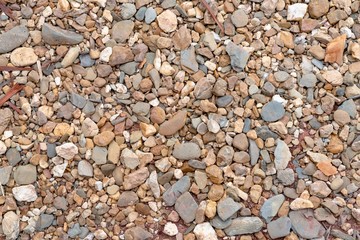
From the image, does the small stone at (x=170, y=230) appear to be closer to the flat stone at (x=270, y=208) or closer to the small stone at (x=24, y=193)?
the flat stone at (x=270, y=208)

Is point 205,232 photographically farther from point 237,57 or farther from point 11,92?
point 11,92

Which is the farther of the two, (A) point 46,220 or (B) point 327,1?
(B) point 327,1

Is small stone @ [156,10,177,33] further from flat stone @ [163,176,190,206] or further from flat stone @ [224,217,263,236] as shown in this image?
flat stone @ [224,217,263,236]

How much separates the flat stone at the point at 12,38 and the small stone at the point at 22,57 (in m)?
0.03

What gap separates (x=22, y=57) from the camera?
84.9 inches

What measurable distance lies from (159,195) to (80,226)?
31 centimetres

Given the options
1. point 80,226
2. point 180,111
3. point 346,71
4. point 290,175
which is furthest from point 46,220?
point 346,71

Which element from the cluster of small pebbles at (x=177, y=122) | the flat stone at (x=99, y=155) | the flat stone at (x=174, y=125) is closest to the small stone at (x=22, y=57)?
the cluster of small pebbles at (x=177, y=122)

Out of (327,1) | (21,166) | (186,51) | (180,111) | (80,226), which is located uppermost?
(327,1)

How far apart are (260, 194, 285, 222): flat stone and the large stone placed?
36.1 inches

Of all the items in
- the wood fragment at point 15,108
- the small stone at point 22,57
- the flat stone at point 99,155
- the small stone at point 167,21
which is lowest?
the flat stone at point 99,155

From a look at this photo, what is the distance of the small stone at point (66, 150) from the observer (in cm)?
209

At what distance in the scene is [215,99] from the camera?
7.02 feet

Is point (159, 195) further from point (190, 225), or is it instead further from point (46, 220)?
point (46, 220)
